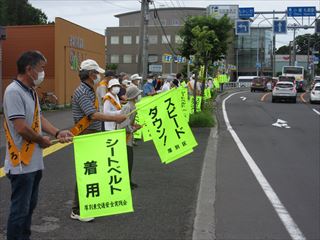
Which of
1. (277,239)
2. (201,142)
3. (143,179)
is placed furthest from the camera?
(201,142)

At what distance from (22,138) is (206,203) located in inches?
138

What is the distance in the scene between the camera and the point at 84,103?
5520mm

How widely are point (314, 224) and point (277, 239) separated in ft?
2.88

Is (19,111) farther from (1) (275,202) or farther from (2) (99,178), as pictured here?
(1) (275,202)

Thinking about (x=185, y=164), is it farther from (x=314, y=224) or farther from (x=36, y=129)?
(x=36, y=129)

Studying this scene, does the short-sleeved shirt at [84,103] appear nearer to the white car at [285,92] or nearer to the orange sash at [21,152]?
the orange sash at [21,152]

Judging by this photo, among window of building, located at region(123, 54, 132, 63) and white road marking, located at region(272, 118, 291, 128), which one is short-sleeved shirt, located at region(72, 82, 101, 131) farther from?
window of building, located at region(123, 54, 132, 63)

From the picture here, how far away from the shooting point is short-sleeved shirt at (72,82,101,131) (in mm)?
5508

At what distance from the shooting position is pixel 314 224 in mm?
6242

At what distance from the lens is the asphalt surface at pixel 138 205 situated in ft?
18.0

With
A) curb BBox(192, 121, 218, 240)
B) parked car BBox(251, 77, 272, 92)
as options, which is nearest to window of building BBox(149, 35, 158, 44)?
parked car BBox(251, 77, 272, 92)

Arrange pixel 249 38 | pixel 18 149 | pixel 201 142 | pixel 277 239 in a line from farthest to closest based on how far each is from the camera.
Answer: pixel 249 38, pixel 201 142, pixel 277 239, pixel 18 149

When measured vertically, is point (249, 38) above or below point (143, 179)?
above

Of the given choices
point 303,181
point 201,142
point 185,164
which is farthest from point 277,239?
point 201,142
